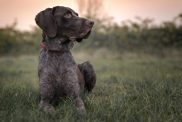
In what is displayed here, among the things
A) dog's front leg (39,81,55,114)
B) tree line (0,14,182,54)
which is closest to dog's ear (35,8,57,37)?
dog's front leg (39,81,55,114)

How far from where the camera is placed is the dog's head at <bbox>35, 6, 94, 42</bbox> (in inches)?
259

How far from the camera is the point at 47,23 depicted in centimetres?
664

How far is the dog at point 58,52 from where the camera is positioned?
6637mm

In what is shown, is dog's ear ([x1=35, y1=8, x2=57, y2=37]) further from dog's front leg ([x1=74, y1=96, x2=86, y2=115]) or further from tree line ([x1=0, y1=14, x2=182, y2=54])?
tree line ([x1=0, y1=14, x2=182, y2=54])

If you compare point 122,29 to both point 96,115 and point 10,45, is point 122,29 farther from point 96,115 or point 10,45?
point 96,115

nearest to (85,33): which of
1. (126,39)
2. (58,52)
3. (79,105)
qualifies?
(58,52)

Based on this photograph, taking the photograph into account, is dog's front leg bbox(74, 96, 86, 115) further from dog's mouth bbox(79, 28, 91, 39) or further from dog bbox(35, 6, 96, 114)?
dog's mouth bbox(79, 28, 91, 39)

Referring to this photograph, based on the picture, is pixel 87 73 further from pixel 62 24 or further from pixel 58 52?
pixel 62 24

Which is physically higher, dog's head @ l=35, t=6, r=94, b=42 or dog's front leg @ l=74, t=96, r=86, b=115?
dog's head @ l=35, t=6, r=94, b=42

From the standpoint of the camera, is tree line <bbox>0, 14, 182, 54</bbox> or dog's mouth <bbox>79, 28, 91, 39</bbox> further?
tree line <bbox>0, 14, 182, 54</bbox>

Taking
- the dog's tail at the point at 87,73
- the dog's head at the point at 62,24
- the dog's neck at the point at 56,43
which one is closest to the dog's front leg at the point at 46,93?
the dog's neck at the point at 56,43

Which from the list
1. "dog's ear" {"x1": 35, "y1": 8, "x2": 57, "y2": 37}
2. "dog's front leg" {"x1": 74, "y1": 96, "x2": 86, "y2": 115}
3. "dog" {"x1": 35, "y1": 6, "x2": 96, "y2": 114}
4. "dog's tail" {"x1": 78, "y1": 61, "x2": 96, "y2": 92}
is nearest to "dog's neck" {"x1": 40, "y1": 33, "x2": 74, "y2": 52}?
"dog" {"x1": 35, "y1": 6, "x2": 96, "y2": 114}

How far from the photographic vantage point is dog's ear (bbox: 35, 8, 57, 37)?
6598 millimetres

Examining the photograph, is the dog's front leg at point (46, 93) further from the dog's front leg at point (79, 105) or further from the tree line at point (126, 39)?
the tree line at point (126, 39)
